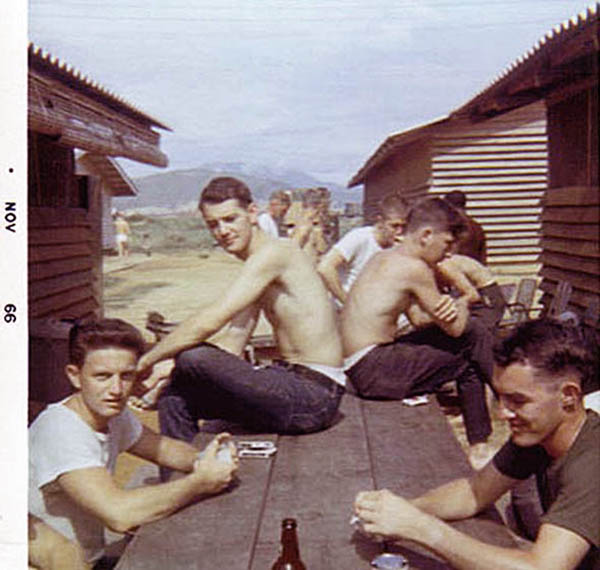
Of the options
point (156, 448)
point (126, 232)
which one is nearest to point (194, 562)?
point (156, 448)

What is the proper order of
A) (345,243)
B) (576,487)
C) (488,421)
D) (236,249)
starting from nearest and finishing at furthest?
(576,487) < (236,249) < (488,421) < (345,243)

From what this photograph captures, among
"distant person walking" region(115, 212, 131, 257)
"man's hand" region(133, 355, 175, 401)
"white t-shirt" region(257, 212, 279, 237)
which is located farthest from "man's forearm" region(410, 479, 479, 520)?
"distant person walking" region(115, 212, 131, 257)

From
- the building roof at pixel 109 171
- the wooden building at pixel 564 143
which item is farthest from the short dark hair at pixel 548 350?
the building roof at pixel 109 171

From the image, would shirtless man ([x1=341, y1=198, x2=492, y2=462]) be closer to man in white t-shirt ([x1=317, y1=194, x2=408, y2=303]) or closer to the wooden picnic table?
the wooden picnic table

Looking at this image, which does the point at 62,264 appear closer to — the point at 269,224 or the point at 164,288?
the point at 269,224

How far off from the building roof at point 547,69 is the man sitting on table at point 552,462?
102 inches

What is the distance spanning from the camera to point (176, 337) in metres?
2.38

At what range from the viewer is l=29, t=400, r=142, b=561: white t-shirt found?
73.2 inches

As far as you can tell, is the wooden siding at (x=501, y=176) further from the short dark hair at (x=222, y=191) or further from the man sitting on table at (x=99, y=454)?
the man sitting on table at (x=99, y=454)

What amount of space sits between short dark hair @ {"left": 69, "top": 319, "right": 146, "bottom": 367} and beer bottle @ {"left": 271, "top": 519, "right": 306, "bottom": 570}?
0.63 metres

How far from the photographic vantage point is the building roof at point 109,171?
18844 mm

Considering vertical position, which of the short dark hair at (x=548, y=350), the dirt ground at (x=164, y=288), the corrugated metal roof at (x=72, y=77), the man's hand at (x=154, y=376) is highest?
the corrugated metal roof at (x=72, y=77)

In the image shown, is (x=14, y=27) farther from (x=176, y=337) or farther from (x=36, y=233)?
(x=36, y=233)

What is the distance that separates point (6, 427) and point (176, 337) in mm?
486
